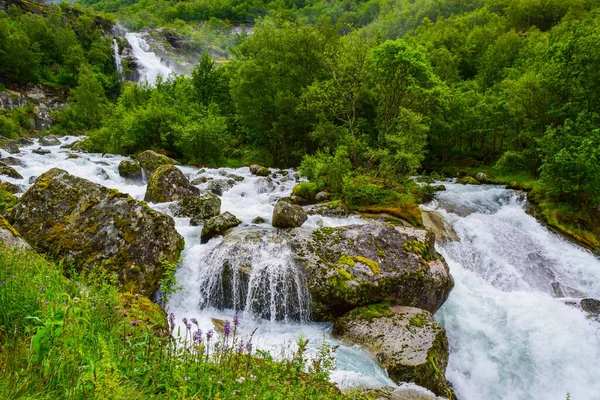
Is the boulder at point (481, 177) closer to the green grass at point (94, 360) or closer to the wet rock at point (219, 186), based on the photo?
the wet rock at point (219, 186)

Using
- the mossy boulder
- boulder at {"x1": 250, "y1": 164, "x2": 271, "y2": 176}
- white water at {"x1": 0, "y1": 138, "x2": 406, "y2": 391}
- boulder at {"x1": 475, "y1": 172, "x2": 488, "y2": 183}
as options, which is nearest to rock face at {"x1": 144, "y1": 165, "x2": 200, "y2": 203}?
white water at {"x1": 0, "y1": 138, "x2": 406, "y2": 391}

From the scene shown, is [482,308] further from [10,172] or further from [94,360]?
[10,172]

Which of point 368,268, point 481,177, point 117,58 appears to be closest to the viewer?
point 368,268

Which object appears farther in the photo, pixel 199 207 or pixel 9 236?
pixel 199 207

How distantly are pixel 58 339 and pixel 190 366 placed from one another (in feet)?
3.90

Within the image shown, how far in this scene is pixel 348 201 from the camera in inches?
553

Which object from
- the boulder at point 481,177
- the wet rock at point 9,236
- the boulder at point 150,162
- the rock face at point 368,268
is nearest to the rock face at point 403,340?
the rock face at point 368,268

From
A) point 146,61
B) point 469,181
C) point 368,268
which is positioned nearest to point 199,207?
point 368,268

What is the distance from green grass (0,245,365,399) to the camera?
6.29 feet

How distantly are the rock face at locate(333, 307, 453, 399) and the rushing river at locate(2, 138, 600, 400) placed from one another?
34cm

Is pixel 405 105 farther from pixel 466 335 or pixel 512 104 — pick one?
pixel 466 335

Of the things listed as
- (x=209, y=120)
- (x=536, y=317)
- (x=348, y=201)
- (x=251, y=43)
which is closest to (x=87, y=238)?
(x=348, y=201)

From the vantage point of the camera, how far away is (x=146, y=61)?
74438mm

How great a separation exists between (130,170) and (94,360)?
18.1 metres
